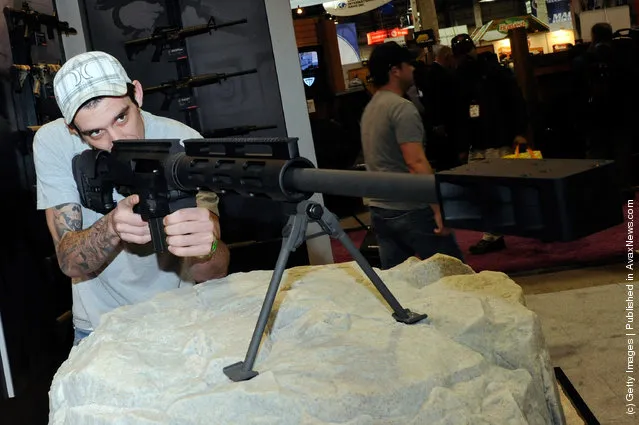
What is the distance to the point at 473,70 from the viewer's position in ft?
20.4

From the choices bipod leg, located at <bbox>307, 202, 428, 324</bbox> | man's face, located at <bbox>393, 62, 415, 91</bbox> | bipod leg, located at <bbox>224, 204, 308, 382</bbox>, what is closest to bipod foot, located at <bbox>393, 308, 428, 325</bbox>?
bipod leg, located at <bbox>307, 202, 428, 324</bbox>

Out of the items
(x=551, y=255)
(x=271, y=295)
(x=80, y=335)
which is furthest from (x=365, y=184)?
(x=551, y=255)

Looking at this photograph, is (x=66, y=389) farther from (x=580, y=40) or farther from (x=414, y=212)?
(x=580, y=40)

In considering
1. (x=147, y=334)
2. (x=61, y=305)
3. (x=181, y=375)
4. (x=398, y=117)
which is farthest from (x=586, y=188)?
(x=61, y=305)

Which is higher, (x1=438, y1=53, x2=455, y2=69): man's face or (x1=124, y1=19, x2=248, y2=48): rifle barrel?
(x1=124, y1=19, x2=248, y2=48): rifle barrel

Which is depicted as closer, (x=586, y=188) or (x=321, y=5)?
(x=586, y=188)

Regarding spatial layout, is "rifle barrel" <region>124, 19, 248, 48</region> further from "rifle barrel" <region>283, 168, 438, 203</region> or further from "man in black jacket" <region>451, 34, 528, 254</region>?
"rifle barrel" <region>283, 168, 438, 203</region>

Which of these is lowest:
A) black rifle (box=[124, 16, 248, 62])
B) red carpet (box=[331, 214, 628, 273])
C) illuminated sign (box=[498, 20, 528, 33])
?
red carpet (box=[331, 214, 628, 273])

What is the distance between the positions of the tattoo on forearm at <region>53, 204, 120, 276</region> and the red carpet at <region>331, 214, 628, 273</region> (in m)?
4.18

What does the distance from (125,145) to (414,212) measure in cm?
201

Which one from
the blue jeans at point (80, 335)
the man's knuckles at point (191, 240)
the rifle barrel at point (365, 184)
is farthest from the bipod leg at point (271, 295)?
the blue jeans at point (80, 335)

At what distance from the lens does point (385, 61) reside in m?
4.14

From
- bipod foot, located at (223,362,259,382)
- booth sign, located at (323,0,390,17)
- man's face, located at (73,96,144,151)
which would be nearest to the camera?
bipod foot, located at (223,362,259,382)

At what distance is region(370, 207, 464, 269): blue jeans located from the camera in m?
4.09
